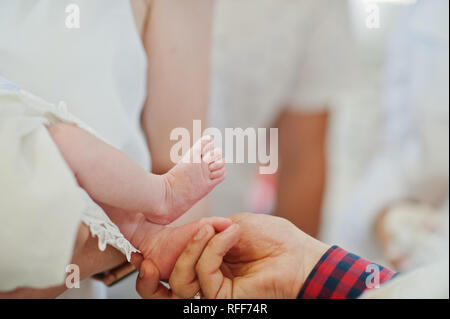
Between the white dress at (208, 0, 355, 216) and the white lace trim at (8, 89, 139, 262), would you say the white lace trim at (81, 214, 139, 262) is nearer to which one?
the white lace trim at (8, 89, 139, 262)

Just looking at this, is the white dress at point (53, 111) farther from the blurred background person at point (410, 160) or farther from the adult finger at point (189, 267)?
the blurred background person at point (410, 160)

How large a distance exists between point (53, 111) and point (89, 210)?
6 centimetres

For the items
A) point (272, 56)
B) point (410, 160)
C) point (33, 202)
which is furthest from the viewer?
point (410, 160)

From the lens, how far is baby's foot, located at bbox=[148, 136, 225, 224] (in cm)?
33

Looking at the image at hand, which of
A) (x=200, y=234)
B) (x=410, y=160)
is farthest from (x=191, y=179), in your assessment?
(x=410, y=160)

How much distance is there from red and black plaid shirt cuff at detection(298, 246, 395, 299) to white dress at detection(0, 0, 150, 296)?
0.42 ft

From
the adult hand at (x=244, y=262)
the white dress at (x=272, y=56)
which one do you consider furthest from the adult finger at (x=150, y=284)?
the white dress at (x=272, y=56)

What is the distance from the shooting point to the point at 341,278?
336mm

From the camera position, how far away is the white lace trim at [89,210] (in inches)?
11.4

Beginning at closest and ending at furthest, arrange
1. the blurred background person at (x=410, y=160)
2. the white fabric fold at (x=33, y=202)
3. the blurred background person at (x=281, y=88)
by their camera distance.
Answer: the white fabric fold at (x=33, y=202) → the blurred background person at (x=281, y=88) → the blurred background person at (x=410, y=160)

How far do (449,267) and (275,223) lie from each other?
12 cm

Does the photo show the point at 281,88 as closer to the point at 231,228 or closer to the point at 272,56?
the point at 272,56
